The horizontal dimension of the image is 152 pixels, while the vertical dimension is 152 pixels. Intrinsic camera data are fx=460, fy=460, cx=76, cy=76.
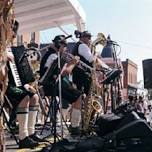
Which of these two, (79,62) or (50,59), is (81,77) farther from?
(50,59)

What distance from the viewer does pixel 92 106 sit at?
6.90 meters

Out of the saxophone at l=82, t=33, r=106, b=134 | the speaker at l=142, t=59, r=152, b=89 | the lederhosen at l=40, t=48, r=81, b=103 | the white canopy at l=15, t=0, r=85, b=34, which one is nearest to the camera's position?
the lederhosen at l=40, t=48, r=81, b=103

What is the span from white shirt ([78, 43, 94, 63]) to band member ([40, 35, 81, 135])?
0.43 meters

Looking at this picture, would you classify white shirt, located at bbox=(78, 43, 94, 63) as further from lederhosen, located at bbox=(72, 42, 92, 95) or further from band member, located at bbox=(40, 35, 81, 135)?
band member, located at bbox=(40, 35, 81, 135)

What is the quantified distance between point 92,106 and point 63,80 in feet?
2.20

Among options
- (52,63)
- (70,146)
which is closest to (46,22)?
(52,63)

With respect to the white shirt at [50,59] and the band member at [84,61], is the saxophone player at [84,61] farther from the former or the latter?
the white shirt at [50,59]

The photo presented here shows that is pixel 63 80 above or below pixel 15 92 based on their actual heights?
above

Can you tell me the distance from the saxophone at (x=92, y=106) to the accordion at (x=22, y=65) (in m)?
1.47

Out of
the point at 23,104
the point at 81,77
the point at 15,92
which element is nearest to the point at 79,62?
the point at 81,77

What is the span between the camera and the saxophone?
21.8 feet

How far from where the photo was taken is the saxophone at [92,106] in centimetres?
665

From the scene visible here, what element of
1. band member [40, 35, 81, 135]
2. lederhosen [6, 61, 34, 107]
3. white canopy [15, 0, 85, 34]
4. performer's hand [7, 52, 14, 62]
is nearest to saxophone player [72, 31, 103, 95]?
band member [40, 35, 81, 135]

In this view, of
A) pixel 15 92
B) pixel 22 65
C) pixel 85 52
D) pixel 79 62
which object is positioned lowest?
pixel 15 92
